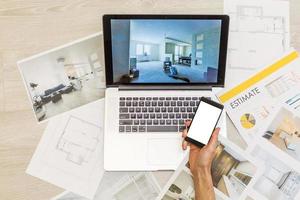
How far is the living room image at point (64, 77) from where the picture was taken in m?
0.97

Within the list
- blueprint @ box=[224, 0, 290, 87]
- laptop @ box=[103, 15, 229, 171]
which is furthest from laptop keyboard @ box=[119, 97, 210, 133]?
blueprint @ box=[224, 0, 290, 87]

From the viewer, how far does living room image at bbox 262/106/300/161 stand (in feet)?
3.10

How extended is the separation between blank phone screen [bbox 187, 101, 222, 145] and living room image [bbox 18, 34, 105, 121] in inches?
8.0

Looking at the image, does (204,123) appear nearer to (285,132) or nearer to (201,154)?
(201,154)

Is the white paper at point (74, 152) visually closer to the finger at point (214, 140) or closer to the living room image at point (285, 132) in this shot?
the finger at point (214, 140)

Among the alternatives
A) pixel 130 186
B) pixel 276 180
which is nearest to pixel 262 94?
pixel 276 180

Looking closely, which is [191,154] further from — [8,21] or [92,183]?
[8,21]

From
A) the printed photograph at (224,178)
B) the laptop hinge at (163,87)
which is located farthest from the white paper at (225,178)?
the laptop hinge at (163,87)

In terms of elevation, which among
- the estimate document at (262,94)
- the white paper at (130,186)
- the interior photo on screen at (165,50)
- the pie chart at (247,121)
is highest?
the interior photo on screen at (165,50)

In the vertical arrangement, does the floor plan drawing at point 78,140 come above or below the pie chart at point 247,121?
below

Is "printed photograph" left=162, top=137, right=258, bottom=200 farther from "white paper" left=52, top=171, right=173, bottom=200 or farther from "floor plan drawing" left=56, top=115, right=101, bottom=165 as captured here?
"floor plan drawing" left=56, top=115, right=101, bottom=165

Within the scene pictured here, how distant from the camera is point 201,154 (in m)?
0.92

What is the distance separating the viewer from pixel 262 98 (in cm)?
96

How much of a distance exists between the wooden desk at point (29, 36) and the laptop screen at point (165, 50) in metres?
0.06
